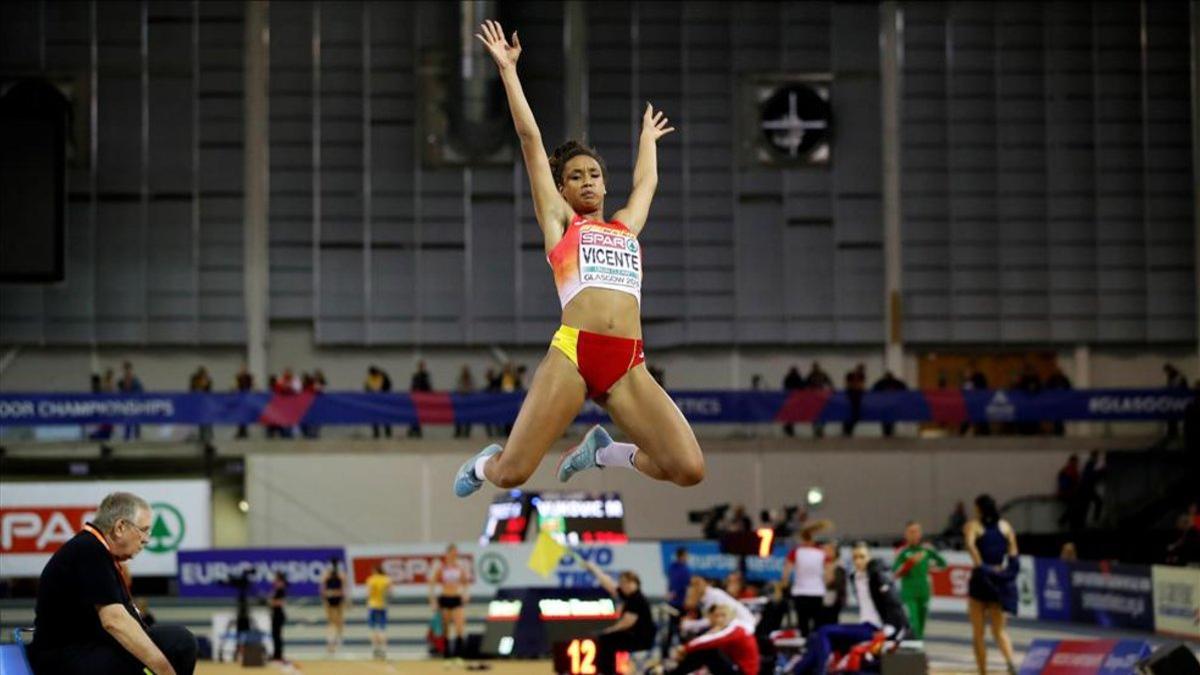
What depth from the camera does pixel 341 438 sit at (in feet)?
110

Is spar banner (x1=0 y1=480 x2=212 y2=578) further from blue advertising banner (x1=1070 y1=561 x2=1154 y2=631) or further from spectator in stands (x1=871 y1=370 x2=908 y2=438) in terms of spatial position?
spectator in stands (x1=871 y1=370 x2=908 y2=438)

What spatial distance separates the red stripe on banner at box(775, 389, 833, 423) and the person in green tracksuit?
13243 mm

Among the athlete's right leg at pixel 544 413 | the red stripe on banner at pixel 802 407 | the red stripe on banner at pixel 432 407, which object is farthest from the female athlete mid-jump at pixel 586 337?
the red stripe on banner at pixel 802 407

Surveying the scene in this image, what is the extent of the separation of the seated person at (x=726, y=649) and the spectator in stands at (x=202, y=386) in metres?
18.4

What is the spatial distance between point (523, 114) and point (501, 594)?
49.1 ft

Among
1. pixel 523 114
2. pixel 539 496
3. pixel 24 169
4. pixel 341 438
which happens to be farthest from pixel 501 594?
pixel 523 114

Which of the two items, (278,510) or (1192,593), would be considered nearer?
(1192,593)

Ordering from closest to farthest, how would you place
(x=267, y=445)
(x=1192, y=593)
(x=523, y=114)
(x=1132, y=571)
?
(x=523, y=114) → (x=1192, y=593) → (x=1132, y=571) → (x=267, y=445)

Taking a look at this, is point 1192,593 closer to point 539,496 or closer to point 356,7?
point 539,496

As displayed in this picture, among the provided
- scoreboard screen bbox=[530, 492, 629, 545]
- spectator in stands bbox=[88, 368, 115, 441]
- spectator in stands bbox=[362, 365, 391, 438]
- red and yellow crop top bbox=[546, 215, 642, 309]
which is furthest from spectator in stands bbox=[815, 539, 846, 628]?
spectator in stands bbox=[88, 368, 115, 441]

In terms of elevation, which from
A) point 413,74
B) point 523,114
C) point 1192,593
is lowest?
point 1192,593

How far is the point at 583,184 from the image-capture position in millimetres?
8234

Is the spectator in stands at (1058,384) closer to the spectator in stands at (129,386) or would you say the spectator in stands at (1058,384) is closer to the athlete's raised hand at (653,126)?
the spectator in stands at (129,386)

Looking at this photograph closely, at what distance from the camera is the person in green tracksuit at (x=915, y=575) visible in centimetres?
1841
